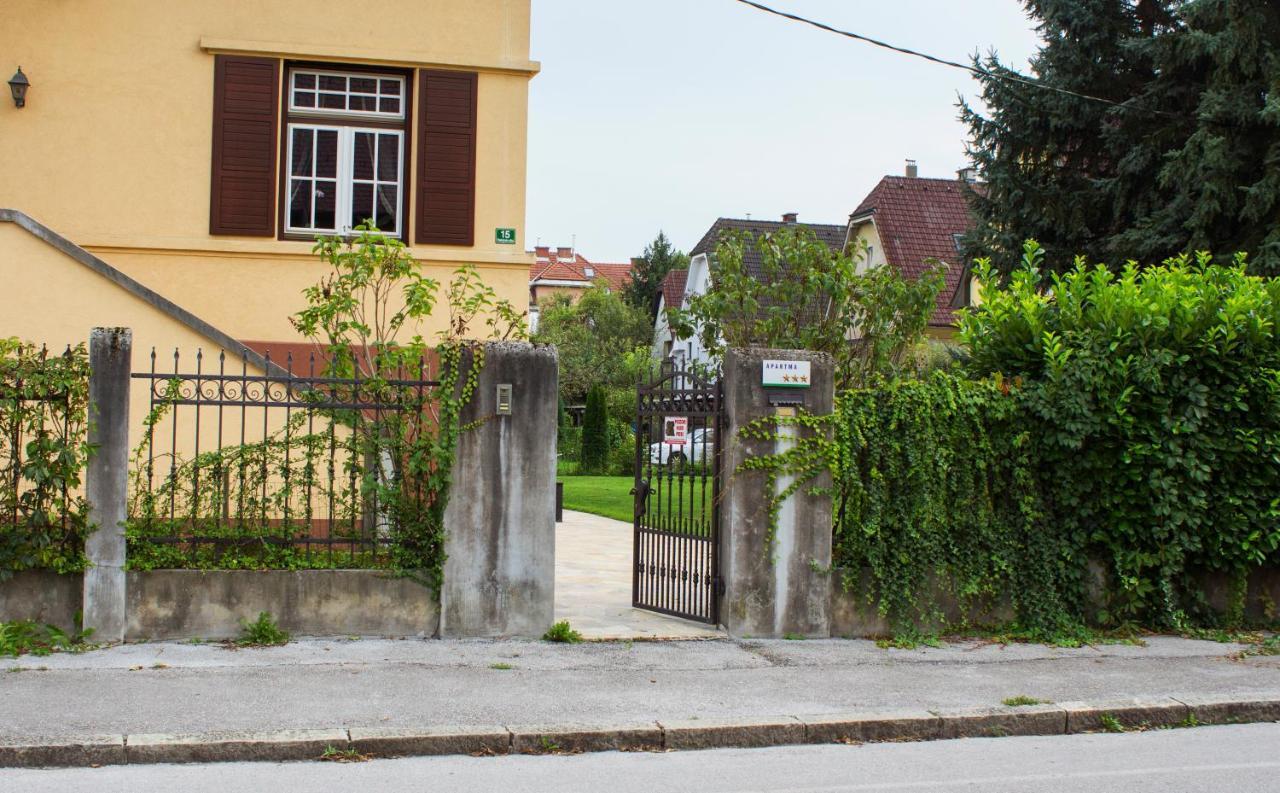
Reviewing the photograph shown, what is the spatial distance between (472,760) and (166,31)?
1037cm

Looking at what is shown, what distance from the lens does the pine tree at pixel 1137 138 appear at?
17312 mm

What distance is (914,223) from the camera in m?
39.9

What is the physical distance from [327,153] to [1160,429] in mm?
9531

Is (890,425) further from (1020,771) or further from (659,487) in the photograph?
(1020,771)

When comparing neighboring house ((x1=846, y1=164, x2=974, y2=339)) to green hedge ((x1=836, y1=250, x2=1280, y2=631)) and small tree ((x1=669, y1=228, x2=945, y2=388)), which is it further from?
green hedge ((x1=836, y1=250, x2=1280, y2=631))

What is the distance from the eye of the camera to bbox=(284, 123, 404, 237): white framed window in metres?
14.0

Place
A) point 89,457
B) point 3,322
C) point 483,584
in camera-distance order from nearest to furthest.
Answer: point 89,457, point 483,584, point 3,322

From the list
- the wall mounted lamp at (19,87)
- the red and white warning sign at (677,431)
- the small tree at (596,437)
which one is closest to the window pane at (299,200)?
the wall mounted lamp at (19,87)

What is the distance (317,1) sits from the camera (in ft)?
45.3

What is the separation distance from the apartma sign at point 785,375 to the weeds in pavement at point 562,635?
251 cm

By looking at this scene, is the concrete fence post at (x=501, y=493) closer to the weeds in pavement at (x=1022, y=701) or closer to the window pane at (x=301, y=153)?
the weeds in pavement at (x=1022, y=701)

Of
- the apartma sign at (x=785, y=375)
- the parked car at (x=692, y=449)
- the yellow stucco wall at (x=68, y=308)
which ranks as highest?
the yellow stucco wall at (x=68, y=308)

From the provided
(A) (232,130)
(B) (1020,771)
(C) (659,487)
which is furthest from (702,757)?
(A) (232,130)

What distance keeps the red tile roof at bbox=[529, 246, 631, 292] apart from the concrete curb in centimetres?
6849
